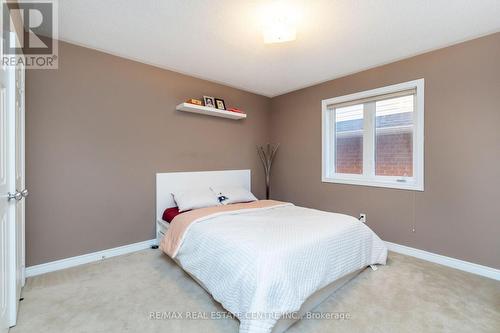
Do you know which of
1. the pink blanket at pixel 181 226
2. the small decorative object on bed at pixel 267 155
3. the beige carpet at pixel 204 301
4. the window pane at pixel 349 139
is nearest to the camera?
the beige carpet at pixel 204 301

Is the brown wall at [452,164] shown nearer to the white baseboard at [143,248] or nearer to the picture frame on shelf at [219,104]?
the white baseboard at [143,248]

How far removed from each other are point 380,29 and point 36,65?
11.2 feet

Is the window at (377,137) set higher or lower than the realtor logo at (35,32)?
lower

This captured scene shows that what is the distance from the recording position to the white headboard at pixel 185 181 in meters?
3.20

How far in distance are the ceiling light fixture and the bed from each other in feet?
5.53

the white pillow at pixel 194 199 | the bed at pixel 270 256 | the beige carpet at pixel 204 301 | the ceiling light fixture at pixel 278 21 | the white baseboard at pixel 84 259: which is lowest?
the beige carpet at pixel 204 301

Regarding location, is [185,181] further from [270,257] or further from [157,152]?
[270,257]

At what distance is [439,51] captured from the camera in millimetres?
2629

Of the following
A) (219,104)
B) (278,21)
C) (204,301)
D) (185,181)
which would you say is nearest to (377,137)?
(278,21)

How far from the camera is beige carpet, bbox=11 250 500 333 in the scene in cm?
164

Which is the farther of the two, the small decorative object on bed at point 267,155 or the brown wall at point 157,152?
the small decorative object on bed at point 267,155

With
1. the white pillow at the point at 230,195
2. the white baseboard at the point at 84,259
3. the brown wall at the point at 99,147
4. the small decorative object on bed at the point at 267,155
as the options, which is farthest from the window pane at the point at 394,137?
the white baseboard at the point at 84,259

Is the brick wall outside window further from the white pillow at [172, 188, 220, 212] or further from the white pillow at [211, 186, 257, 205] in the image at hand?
the white pillow at [172, 188, 220, 212]

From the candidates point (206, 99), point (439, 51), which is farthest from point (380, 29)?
point (206, 99)
